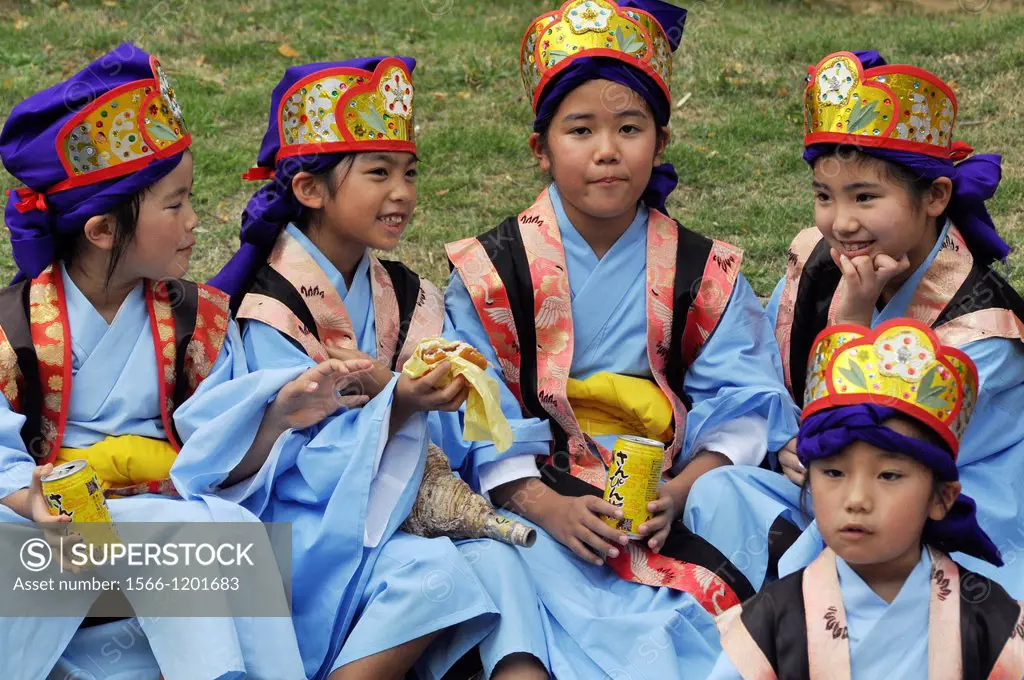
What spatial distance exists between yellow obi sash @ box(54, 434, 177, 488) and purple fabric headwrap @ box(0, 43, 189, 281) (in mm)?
510

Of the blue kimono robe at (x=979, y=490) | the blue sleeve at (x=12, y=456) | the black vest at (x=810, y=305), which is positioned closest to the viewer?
the blue sleeve at (x=12, y=456)

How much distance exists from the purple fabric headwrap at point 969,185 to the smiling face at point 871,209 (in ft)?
0.15

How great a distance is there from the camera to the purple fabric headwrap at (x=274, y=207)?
404 cm

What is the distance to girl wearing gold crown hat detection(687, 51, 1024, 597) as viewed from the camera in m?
3.79

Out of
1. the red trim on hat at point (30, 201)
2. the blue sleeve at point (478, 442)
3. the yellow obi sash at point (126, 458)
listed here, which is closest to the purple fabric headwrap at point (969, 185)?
the blue sleeve at point (478, 442)

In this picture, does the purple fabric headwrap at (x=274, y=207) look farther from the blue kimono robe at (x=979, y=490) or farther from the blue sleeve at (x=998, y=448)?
the blue sleeve at (x=998, y=448)

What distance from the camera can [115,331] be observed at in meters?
3.72

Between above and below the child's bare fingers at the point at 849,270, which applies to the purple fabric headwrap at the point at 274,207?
below

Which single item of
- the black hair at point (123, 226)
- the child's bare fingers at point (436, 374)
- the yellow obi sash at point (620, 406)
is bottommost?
the yellow obi sash at point (620, 406)

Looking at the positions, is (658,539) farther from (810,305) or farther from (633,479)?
(810,305)

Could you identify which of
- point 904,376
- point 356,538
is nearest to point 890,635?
point 904,376

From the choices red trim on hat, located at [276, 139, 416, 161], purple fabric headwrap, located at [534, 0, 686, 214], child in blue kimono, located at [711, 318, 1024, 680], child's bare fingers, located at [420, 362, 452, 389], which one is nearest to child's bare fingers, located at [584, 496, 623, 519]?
child's bare fingers, located at [420, 362, 452, 389]

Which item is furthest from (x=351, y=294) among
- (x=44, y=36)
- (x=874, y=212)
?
(x=44, y=36)

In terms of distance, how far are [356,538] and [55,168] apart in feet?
4.20
